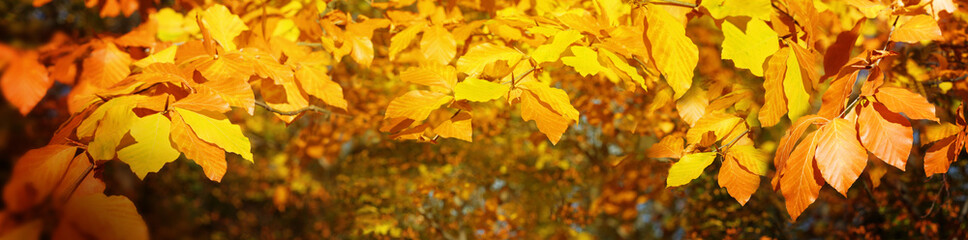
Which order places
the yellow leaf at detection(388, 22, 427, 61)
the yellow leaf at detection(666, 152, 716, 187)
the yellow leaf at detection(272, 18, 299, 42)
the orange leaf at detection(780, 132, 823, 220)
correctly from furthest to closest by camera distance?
the yellow leaf at detection(272, 18, 299, 42) < the yellow leaf at detection(388, 22, 427, 61) < the yellow leaf at detection(666, 152, 716, 187) < the orange leaf at detection(780, 132, 823, 220)

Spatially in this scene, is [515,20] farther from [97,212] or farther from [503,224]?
[503,224]

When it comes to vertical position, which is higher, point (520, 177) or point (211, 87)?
point (211, 87)

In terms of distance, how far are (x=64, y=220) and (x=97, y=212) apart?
0.39 feet

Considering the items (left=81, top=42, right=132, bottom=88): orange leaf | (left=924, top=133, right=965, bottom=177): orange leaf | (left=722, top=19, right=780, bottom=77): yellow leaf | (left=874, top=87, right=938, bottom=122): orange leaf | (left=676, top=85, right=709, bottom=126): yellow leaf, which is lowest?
(left=676, top=85, right=709, bottom=126): yellow leaf

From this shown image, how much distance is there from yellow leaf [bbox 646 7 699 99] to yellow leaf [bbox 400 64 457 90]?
0.52 metres

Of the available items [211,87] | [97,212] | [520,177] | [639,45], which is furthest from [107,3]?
[520,177]

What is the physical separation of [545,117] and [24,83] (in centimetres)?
157

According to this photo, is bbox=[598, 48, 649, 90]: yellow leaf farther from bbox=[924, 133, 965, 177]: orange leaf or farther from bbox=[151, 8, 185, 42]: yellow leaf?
bbox=[151, 8, 185, 42]: yellow leaf

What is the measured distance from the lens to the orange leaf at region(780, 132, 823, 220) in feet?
3.70

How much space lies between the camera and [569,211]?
18.8ft

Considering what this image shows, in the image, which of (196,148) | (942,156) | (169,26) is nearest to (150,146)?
(196,148)

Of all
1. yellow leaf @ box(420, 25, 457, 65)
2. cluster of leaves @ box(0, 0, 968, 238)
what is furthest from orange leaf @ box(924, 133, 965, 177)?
yellow leaf @ box(420, 25, 457, 65)

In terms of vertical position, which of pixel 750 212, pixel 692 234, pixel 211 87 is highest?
pixel 211 87

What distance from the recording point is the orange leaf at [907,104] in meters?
1.11
